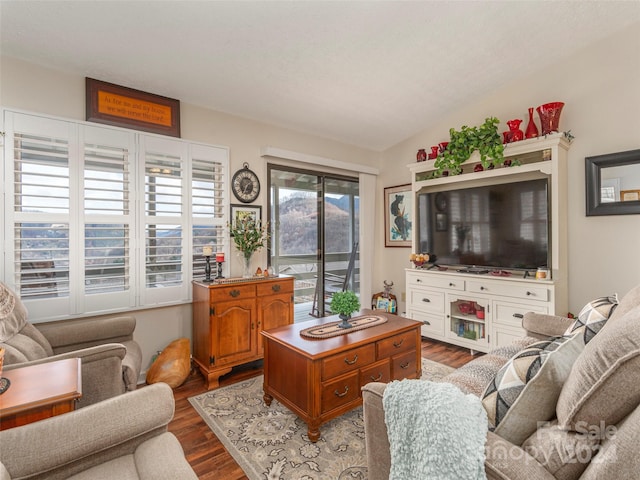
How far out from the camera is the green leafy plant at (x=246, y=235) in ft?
10.4

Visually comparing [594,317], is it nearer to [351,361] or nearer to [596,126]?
[351,361]

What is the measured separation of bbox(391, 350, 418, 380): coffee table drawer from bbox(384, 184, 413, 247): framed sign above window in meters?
2.16

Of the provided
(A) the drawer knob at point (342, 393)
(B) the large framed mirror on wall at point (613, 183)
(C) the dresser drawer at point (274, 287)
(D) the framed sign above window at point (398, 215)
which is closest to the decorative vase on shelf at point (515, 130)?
(B) the large framed mirror on wall at point (613, 183)

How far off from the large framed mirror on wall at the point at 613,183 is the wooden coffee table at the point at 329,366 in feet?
6.87

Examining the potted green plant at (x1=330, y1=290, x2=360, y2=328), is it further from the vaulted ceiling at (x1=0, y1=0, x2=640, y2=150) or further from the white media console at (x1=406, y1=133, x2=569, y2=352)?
the vaulted ceiling at (x1=0, y1=0, x2=640, y2=150)

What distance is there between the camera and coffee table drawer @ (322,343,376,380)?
196cm

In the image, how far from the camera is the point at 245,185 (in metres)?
3.41

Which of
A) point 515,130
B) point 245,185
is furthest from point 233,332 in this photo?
point 515,130

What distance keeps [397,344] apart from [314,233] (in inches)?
84.1

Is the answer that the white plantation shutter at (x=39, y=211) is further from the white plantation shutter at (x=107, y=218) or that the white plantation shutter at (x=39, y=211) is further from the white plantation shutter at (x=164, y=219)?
the white plantation shutter at (x=164, y=219)

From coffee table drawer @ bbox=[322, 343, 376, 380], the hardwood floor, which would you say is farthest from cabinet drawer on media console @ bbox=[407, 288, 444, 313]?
coffee table drawer @ bbox=[322, 343, 376, 380]

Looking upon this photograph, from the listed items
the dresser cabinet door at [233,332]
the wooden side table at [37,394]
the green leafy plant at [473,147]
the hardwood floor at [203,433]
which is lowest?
the hardwood floor at [203,433]

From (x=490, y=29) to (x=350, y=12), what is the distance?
126 cm

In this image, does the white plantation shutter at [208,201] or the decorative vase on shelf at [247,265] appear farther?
the decorative vase on shelf at [247,265]
